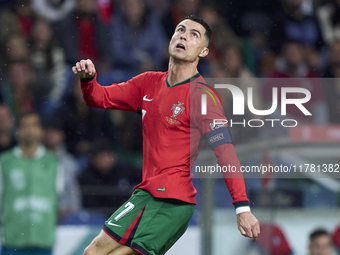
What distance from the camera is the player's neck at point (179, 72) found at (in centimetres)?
307

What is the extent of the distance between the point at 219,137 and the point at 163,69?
3.22 metres

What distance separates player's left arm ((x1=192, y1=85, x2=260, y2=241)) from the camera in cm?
274

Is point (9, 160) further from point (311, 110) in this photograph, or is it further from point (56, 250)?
point (311, 110)

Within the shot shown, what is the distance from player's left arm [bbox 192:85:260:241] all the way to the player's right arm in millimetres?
374

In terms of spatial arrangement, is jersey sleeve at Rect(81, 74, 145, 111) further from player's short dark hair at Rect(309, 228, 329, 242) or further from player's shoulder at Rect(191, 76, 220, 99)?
player's short dark hair at Rect(309, 228, 329, 242)

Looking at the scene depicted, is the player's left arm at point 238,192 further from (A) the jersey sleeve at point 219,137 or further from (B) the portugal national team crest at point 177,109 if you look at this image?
(B) the portugal national team crest at point 177,109

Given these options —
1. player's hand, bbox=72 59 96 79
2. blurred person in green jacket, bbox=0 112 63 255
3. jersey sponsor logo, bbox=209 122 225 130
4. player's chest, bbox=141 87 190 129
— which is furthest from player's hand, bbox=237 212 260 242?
blurred person in green jacket, bbox=0 112 63 255

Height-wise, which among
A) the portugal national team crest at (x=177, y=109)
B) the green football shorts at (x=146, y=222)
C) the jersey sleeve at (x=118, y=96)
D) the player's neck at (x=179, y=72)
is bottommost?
the green football shorts at (x=146, y=222)

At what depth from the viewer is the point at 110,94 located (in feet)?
10.3

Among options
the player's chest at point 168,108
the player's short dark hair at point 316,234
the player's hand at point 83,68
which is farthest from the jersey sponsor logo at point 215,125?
the player's short dark hair at point 316,234

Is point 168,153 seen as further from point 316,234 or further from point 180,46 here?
point 316,234

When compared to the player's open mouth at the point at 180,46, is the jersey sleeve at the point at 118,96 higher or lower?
lower

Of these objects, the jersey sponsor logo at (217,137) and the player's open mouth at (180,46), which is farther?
the player's open mouth at (180,46)

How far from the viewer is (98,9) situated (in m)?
6.38
